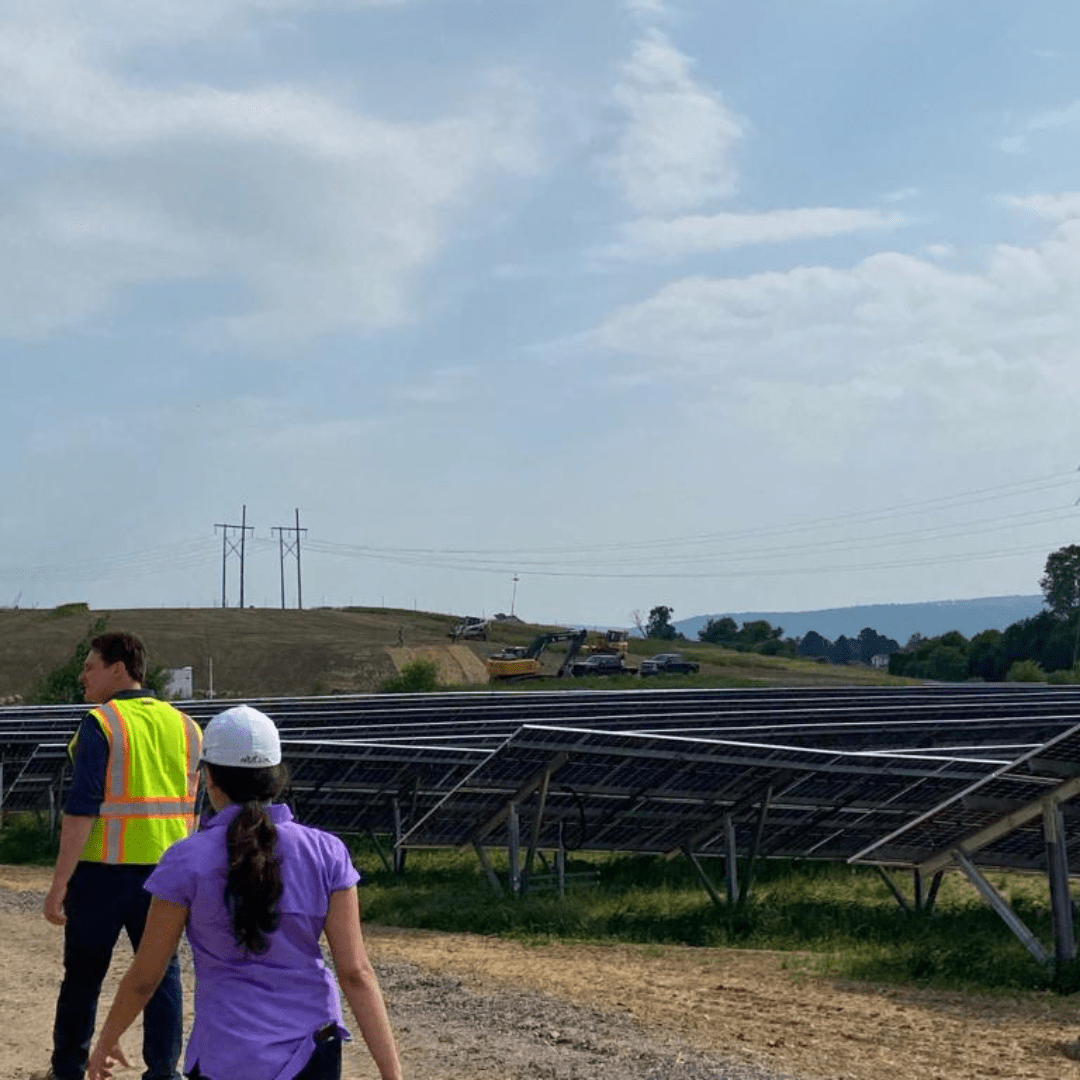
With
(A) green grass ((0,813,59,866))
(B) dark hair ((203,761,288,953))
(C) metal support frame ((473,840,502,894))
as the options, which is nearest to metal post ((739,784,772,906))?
(C) metal support frame ((473,840,502,894))

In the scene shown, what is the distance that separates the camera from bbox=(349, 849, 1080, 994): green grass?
41.8 feet

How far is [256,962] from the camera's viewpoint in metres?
4.20

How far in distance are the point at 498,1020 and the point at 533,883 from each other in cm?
895

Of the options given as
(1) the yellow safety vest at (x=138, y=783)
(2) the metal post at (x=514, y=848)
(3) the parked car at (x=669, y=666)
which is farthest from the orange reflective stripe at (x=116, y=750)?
(3) the parked car at (x=669, y=666)

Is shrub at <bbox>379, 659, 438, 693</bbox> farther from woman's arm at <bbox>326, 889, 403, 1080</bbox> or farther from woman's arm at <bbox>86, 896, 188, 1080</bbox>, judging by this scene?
woman's arm at <bbox>326, 889, 403, 1080</bbox>

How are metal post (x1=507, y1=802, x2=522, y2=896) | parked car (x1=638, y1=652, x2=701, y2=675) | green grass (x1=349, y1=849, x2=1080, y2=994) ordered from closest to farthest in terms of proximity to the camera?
green grass (x1=349, y1=849, x2=1080, y2=994), metal post (x1=507, y1=802, x2=522, y2=896), parked car (x1=638, y1=652, x2=701, y2=675)

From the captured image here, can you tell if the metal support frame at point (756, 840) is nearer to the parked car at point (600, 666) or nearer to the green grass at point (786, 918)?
the green grass at point (786, 918)

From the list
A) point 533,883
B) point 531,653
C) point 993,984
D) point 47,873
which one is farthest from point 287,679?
point 993,984

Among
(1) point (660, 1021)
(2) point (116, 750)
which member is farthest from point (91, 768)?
(1) point (660, 1021)

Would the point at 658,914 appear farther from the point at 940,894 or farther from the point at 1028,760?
the point at 1028,760

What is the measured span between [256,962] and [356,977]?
0.83ft

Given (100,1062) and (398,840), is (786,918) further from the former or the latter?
(100,1062)

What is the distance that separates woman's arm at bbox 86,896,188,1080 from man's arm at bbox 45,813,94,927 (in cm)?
218

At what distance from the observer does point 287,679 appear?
276ft
